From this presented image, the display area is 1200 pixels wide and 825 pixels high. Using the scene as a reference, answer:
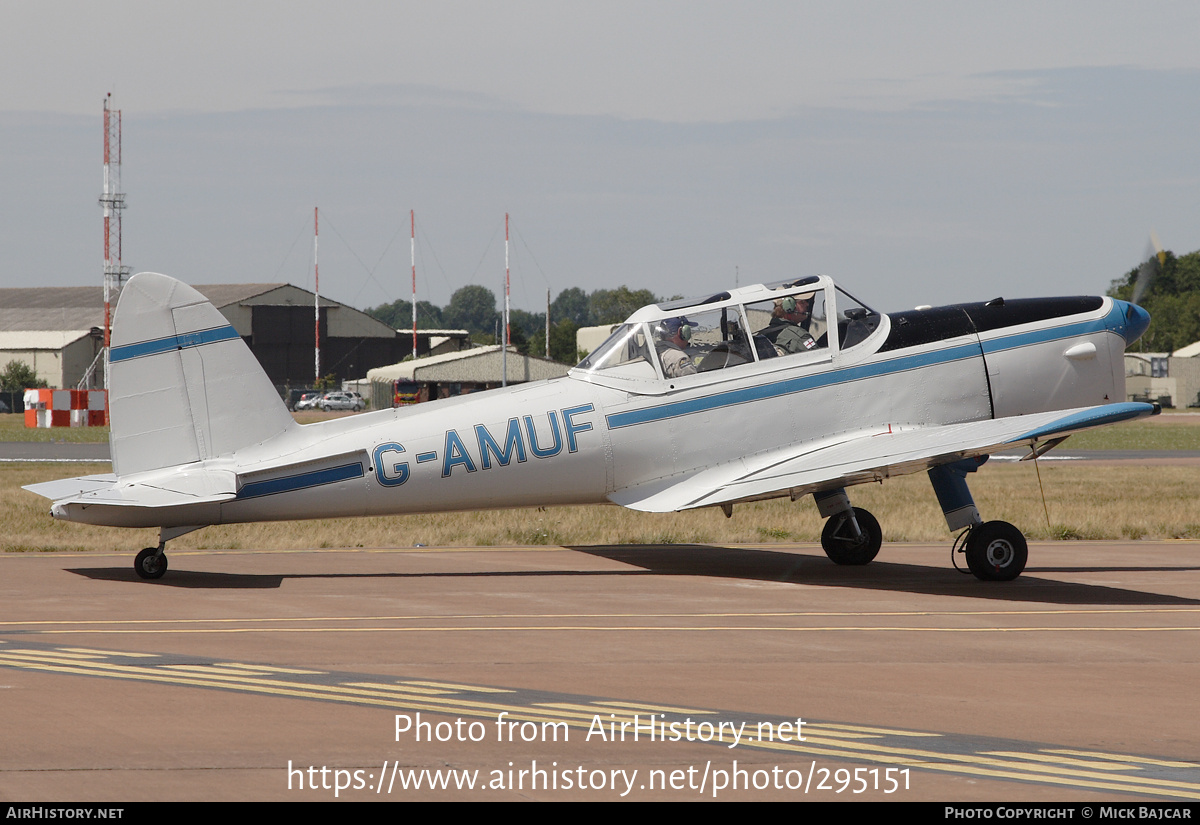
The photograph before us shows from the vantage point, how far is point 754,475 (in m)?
11.6

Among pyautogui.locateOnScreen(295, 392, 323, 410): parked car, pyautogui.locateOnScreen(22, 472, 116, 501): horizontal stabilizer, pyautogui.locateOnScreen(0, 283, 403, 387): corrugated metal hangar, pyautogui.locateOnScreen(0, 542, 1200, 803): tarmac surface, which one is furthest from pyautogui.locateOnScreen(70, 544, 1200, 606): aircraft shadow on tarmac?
pyautogui.locateOnScreen(0, 283, 403, 387): corrugated metal hangar

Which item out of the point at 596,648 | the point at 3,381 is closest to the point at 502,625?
the point at 596,648

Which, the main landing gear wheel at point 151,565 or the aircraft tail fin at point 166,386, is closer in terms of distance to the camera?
the aircraft tail fin at point 166,386

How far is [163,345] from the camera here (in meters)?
11.1

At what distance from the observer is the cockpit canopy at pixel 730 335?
38.9 ft

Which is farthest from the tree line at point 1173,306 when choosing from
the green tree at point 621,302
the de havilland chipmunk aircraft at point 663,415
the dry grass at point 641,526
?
the de havilland chipmunk aircraft at point 663,415

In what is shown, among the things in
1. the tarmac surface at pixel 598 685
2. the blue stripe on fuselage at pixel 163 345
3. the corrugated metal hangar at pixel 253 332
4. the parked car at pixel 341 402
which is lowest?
the tarmac surface at pixel 598 685

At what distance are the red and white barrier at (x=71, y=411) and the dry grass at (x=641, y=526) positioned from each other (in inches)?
1341

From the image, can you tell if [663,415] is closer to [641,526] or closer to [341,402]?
[641,526]

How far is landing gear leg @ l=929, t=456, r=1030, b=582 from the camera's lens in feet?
38.2

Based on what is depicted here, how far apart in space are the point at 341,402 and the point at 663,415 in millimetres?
70694

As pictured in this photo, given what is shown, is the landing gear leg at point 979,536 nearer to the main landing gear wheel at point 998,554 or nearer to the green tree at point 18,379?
the main landing gear wheel at point 998,554

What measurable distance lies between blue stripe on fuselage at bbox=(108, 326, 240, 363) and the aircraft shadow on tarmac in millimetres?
2207

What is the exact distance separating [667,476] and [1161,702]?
18.9 ft
